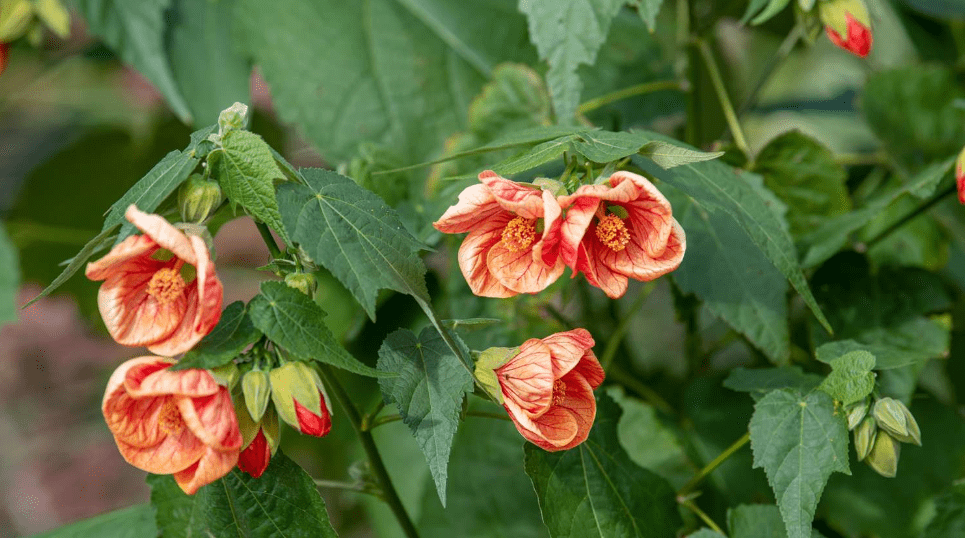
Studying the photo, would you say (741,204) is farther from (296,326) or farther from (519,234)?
(296,326)

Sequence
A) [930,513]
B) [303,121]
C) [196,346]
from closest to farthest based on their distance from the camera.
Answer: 1. [196,346]
2. [930,513]
3. [303,121]

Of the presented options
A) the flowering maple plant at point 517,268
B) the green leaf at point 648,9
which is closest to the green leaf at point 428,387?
the flowering maple plant at point 517,268

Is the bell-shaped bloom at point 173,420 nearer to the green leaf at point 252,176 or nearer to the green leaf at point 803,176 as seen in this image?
the green leaf at point 252,176

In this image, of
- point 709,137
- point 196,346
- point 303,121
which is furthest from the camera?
point 709,137

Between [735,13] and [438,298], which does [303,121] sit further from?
[735,13]

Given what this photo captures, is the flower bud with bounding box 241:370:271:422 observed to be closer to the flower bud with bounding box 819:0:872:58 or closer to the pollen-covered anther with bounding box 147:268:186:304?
the pollen-covered anther with bounding box 147:268:186:304

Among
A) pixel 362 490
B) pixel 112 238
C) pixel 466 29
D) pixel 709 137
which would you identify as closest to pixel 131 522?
pixel 362 490
